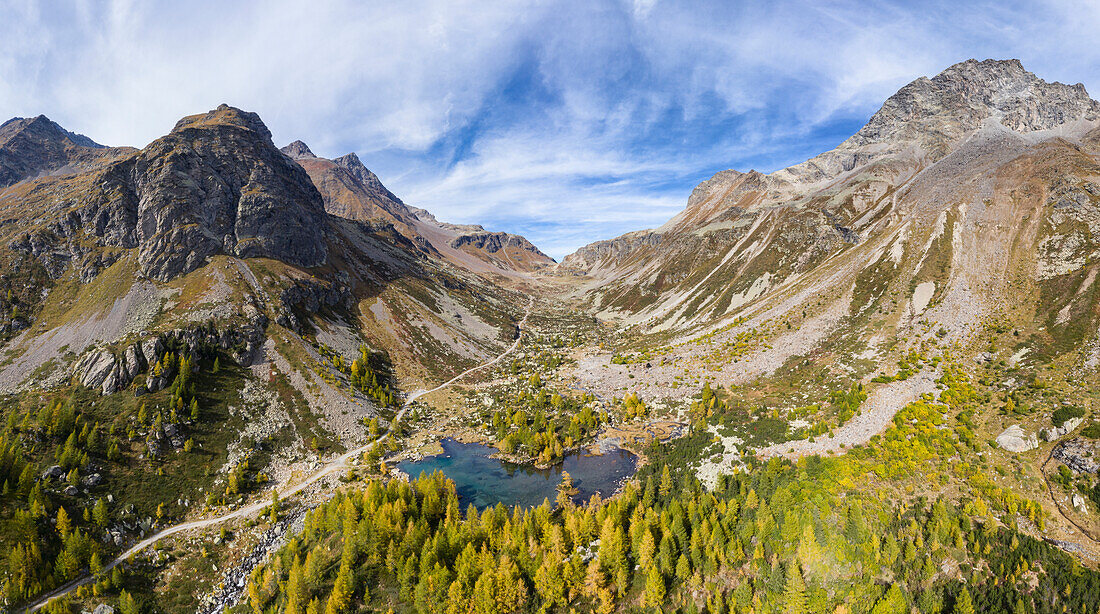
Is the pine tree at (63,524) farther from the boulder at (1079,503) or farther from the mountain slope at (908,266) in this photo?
the boulder at (1079,503)

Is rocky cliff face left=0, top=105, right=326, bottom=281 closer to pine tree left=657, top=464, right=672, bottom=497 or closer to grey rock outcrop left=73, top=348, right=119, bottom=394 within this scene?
grey rock outcrop left=73, top=348, right=119, bottom=394

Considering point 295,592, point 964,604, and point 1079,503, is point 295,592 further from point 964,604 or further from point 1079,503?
point 1079,503

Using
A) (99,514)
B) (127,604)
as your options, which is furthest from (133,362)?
(127,604)

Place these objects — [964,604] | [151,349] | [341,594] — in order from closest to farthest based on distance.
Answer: [964,604] < [341,594] < [151,349]

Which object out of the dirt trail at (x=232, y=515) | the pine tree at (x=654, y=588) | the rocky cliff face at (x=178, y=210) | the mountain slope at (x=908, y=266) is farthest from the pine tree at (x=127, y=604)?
the mountain slope at (x=908, y=266)

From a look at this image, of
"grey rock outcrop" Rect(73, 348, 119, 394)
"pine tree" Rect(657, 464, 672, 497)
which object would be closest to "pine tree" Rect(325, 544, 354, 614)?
"pine tree" Rect(657, 464, 672, 497)

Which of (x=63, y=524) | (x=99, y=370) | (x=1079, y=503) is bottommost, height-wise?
(x=1079, y=503)

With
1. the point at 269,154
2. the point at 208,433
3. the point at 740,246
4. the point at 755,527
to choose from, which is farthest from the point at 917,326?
the point at 269,154
